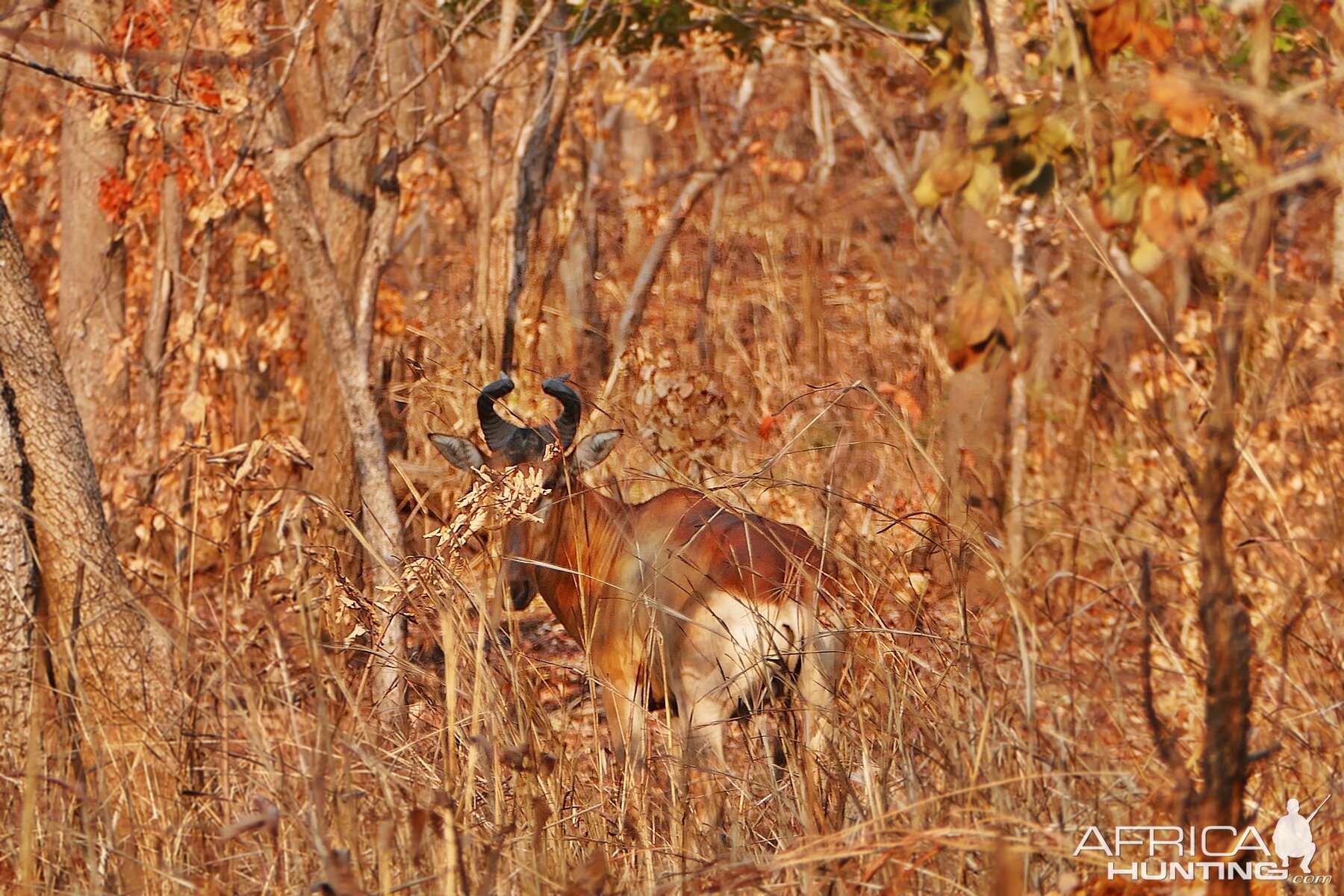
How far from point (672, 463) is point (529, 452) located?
0.70 m

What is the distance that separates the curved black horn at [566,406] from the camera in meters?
5.85

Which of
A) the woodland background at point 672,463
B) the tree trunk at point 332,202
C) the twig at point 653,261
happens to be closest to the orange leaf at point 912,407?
the woodland background at point 672,463

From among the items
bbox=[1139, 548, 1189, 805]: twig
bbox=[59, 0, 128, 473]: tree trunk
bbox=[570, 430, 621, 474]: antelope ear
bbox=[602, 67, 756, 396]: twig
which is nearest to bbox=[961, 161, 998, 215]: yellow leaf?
bbox=[1139, 548, 1189, 805]: twig

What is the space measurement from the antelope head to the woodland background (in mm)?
201

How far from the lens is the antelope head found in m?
5.81

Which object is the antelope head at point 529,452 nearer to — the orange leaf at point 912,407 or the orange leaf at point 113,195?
the orange leaf at point 912,407

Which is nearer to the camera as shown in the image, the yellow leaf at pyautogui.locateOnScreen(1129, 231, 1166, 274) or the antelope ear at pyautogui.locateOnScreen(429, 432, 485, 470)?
the yellow leaf at pyautogui.locateOnScreen(1129, 231, 1166, 274)

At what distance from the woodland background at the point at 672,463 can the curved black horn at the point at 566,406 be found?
22cm

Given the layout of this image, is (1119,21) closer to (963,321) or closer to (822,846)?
(963,321)

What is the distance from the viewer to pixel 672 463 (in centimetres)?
646

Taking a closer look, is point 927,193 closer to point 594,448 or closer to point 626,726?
point 626,726

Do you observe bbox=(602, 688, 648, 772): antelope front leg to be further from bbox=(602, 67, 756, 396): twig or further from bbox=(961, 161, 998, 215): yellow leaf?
bbox=(961, 161, 998, 215): yellow leaf

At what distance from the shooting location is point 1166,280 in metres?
2.52

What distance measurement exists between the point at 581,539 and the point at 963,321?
4336 millimetres
